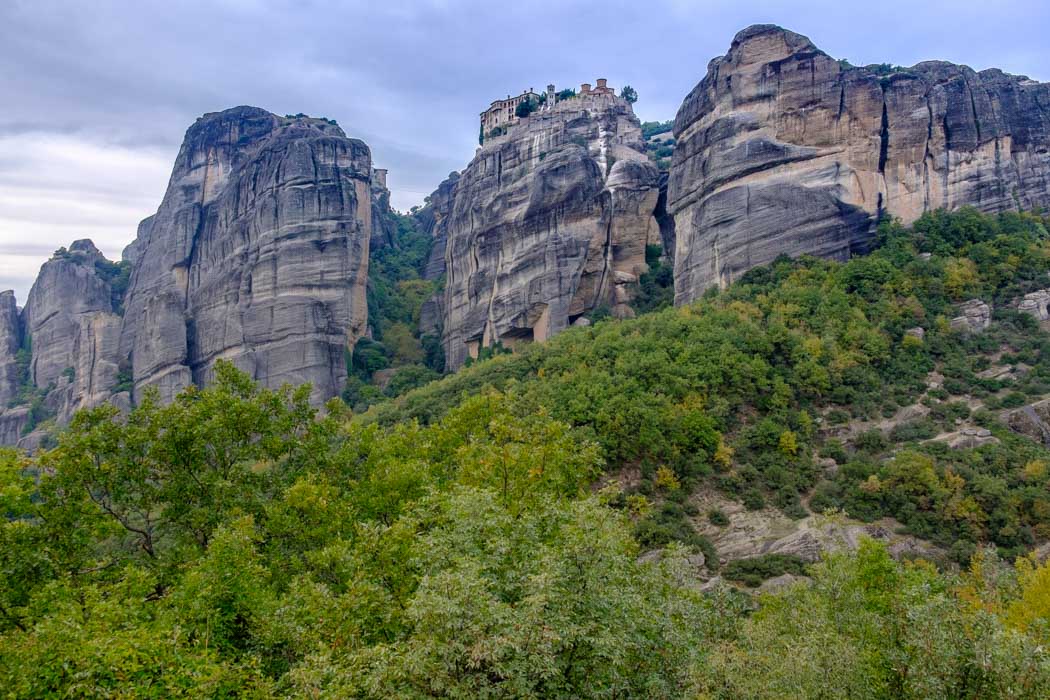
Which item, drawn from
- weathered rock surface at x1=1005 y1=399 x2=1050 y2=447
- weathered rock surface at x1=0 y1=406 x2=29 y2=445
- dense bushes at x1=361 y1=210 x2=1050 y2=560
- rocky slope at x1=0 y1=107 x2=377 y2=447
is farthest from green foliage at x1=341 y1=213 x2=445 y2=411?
weathered rock surface at x1=1005 y1=399 x2=1050 y2=447

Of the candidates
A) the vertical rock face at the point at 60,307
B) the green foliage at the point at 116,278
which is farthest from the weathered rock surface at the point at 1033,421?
the green foliage at the point at 116,278

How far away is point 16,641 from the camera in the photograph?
8.25m

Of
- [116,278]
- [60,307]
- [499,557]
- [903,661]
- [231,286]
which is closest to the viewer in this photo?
[903,661]

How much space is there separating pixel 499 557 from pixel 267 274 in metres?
54.4

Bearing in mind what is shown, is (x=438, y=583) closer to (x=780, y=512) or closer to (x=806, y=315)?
(x=780, y=512)

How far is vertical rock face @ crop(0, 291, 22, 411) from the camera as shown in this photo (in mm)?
72875

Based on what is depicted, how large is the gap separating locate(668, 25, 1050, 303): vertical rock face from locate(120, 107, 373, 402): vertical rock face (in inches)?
1188

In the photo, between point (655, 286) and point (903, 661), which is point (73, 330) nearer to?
point (655, 286)

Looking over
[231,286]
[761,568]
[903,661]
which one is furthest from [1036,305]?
[231,286]

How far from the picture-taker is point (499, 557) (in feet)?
30.3

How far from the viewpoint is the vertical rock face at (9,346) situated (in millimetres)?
72875

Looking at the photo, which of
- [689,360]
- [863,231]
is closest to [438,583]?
[689,360]

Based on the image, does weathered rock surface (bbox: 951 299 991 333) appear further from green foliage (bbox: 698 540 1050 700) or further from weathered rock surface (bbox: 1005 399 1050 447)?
green foliage (bbox: 698 540 1050 700)

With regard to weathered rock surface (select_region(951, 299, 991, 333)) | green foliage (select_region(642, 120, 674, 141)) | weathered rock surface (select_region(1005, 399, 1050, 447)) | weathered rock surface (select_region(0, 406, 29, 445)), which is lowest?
weathered rock surface (select_region(1005, 399, 1050, 447))
